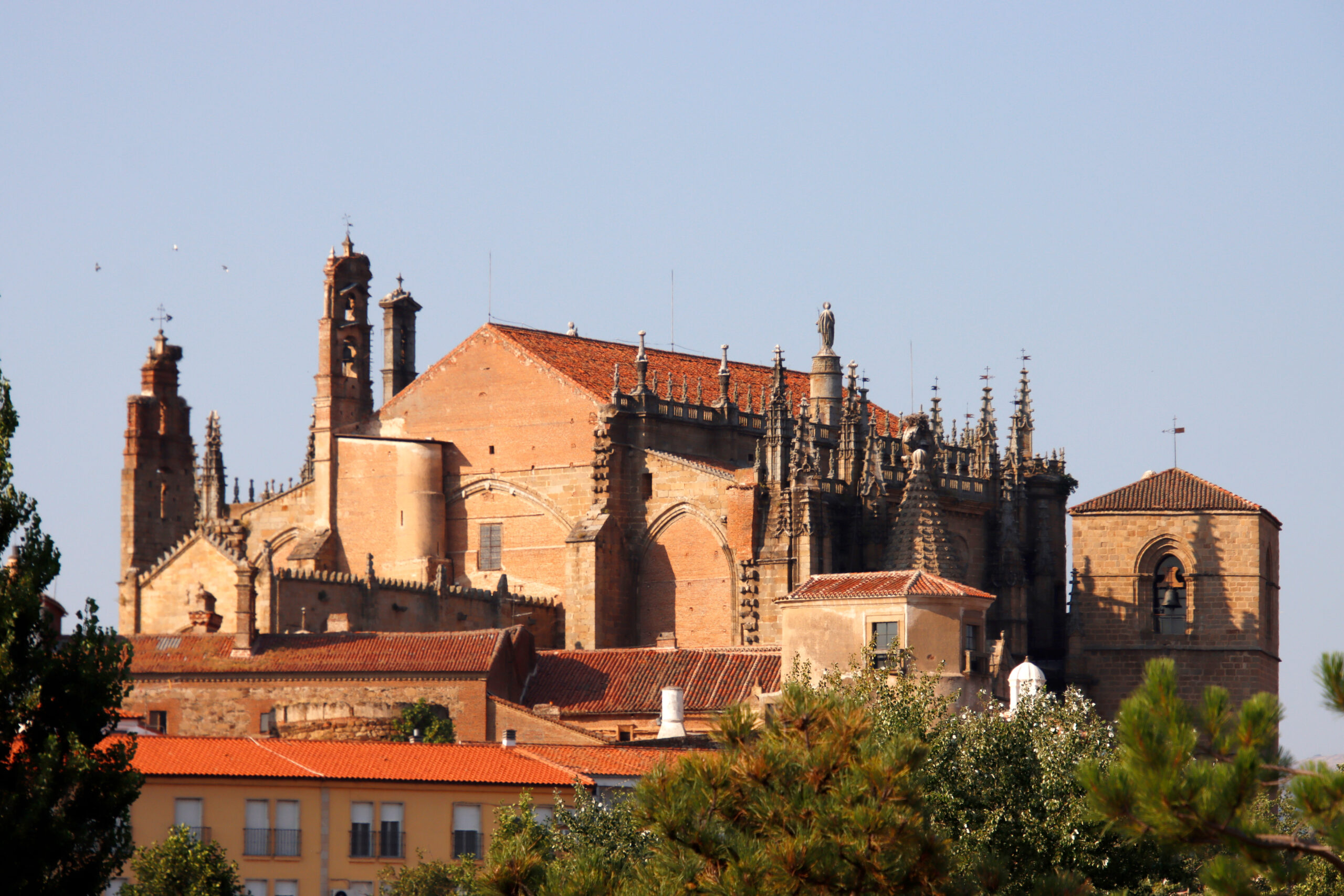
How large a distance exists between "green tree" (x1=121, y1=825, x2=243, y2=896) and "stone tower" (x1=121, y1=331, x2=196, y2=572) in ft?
128

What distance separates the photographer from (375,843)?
45906 mm

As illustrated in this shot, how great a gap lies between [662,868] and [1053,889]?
5.63 metres

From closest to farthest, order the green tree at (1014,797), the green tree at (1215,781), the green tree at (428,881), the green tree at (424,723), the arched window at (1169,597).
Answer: the green tree at (1215,781), the green tree at (1014,797), the green tree at (428,881), the green tree at (424,723), the arched window at (1169,597)

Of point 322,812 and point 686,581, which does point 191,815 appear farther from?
point 686,581

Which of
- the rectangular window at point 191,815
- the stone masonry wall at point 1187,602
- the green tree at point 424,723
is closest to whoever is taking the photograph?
the rectangular window at point 191,815

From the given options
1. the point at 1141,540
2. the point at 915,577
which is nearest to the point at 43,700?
the point at 915,577

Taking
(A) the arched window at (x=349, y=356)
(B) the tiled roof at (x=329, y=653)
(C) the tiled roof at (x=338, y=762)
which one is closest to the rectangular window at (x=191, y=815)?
(C) the tiled roof at (x=338, y=762)

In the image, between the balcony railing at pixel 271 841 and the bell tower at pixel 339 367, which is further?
the bell tower at pixel 339 367

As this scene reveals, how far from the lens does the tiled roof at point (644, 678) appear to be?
61.7m

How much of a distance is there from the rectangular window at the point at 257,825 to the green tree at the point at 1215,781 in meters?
24.8

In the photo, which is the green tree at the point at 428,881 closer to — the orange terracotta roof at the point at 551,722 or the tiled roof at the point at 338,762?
the tiled roof at the point at 338,762

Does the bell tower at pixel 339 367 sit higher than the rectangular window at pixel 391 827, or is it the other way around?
the bell tower at pixel 339 367

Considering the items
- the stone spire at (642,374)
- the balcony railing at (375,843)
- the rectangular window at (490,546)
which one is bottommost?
the balcony railing at (375,843)

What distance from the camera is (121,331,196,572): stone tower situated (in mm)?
79250
